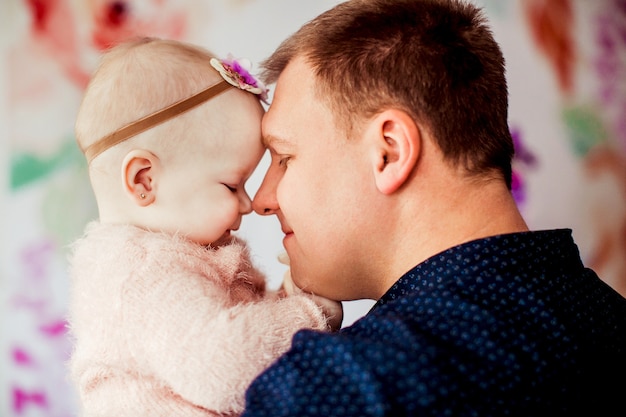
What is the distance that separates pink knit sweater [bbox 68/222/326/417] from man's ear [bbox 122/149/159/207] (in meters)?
0.07

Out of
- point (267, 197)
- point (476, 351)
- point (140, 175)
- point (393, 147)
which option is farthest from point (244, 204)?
point (476, 351)

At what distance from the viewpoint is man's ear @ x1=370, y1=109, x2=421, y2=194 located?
120cm

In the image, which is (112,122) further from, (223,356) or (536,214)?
(536,214)

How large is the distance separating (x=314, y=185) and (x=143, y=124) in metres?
0.35

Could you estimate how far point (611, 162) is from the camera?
301cm

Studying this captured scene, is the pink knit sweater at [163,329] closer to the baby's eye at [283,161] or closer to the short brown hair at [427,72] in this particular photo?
the baby's eye at [283,161]

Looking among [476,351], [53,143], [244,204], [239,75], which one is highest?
[239,75]

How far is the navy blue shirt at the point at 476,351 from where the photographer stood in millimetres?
871

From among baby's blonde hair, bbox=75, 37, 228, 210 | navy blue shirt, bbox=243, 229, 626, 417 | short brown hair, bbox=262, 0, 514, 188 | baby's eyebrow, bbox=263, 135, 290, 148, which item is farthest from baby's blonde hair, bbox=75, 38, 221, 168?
navy blue shirt, bbox=243, 229, 626, 417

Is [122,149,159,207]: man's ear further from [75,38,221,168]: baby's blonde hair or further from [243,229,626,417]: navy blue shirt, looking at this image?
[243,229,626,417]: navy blue shirt

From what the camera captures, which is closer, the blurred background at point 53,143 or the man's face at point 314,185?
the man's face at point 314,185

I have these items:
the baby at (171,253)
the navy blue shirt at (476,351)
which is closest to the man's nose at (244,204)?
the baby at (171,253)

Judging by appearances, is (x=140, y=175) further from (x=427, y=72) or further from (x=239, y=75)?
(x=427, y=72)

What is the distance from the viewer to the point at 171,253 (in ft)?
4.11
